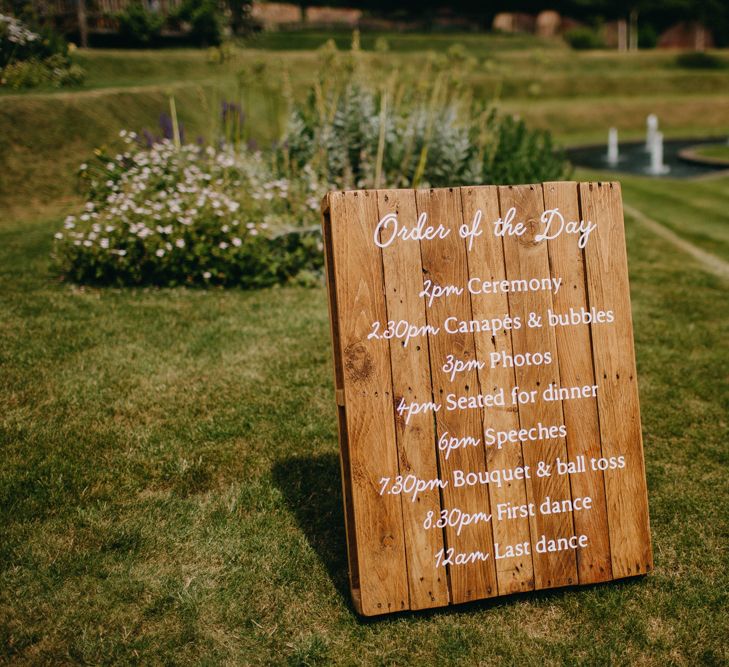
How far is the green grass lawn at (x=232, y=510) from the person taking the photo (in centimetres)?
257

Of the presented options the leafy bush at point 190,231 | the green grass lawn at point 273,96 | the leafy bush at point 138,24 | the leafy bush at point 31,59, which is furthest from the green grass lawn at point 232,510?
the leafy bush at point 138,24

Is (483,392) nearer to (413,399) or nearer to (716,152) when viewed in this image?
(413,399)

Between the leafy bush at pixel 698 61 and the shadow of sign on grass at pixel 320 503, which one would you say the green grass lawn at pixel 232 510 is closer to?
the shadow of sign on grass at pixel 320 503

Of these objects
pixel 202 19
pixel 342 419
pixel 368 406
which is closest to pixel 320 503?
pixel 342 419

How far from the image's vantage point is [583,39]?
144 feet

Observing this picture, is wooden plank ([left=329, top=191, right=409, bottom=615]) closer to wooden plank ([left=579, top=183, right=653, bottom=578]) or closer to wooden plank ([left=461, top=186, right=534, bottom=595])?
wooden plank ([left=461, top=186, right=534, bottom=595])

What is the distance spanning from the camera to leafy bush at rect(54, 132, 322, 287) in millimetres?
6188

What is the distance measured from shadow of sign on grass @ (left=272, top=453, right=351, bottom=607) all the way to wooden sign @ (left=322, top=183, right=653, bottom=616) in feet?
1.05

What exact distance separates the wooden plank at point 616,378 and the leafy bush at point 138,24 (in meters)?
24.8

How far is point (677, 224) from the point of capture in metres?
9.83

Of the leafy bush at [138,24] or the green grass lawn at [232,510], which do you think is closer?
the green grass lawn at [232,510]

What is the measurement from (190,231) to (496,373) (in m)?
4.12

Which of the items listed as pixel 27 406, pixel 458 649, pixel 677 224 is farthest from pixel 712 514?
pixel 677 224

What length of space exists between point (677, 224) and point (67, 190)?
8.50 m
